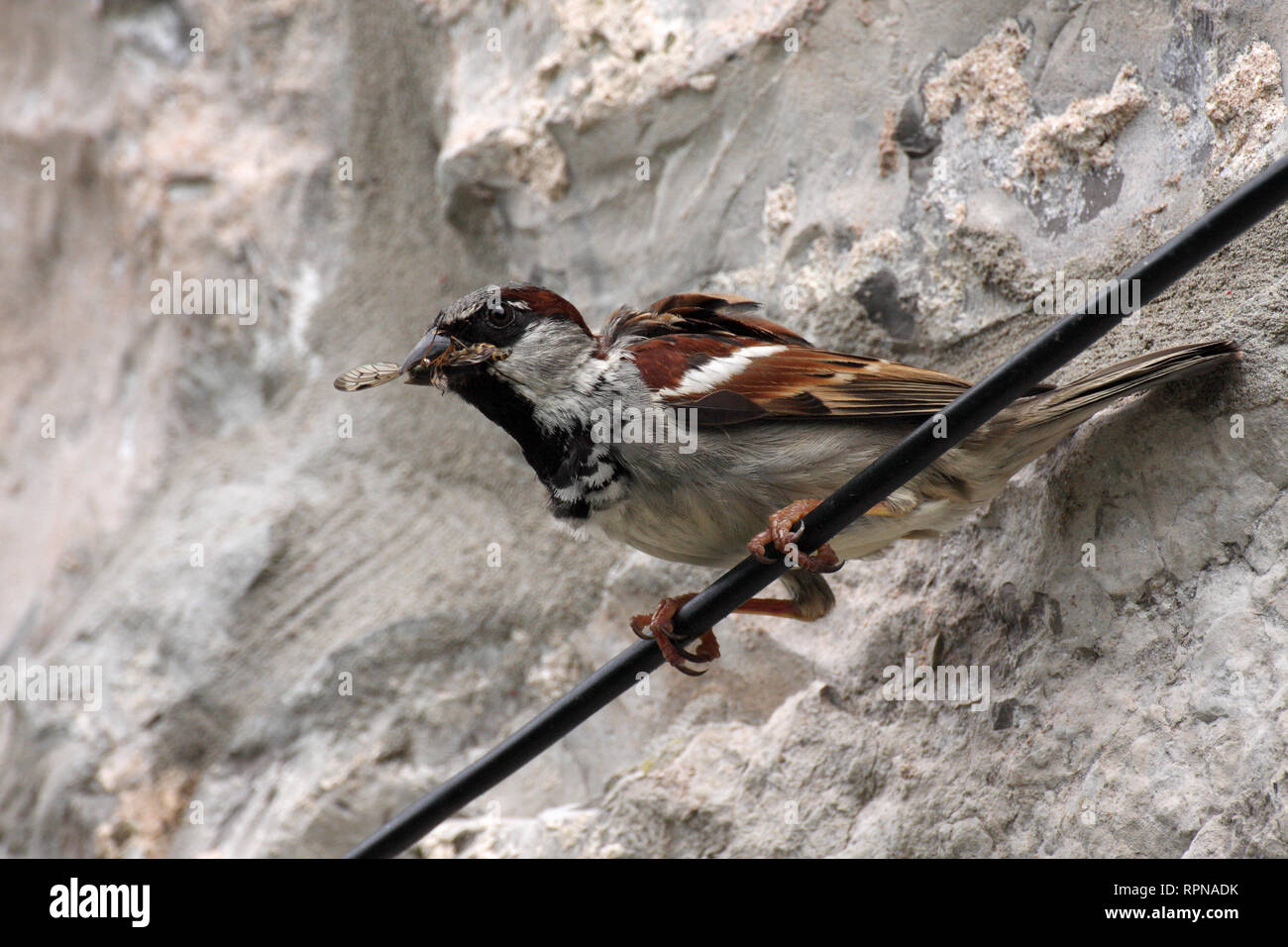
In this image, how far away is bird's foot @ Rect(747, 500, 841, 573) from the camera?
2.41 m

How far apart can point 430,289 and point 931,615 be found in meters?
2.53

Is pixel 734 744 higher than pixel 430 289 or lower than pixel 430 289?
lower

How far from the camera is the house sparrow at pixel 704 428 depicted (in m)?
2.73

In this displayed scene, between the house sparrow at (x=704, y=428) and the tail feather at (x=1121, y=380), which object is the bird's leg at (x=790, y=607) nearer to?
the house sparrow at (x=704, y=428)

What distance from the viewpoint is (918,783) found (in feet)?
9.71

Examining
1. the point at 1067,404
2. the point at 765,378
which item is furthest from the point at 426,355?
the point at 1067,404

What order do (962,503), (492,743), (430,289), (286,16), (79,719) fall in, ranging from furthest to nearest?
(286,16)
(430,289)
(79,719)
(492,743)
(962,503)

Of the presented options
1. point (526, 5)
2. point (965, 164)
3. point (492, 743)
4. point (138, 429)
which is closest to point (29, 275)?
point (138, 429)

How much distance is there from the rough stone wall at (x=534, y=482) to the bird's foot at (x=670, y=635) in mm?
389

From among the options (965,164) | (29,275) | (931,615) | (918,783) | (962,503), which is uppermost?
(29,275)

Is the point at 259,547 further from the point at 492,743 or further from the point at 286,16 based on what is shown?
the point at 286,16

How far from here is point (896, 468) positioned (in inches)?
83.2

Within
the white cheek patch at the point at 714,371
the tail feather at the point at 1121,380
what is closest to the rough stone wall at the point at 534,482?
the tail feather at the point at 1121,380

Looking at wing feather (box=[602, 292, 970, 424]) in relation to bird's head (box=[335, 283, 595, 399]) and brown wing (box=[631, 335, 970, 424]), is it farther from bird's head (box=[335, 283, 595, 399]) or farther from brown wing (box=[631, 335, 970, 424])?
bird's head (box=[335, 283, 595, 399])
